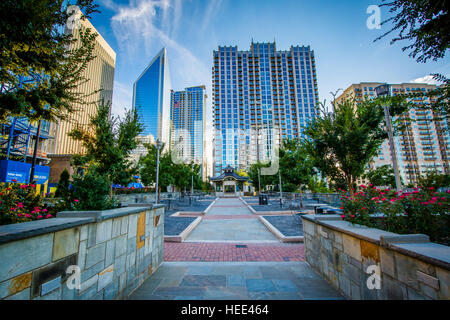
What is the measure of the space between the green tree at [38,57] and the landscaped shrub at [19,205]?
1.72 meters

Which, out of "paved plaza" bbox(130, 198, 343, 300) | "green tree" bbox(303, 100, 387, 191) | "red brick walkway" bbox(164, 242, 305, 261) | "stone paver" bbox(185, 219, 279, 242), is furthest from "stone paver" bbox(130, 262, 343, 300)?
"green tree" bbox(303, 100, 387, 191)

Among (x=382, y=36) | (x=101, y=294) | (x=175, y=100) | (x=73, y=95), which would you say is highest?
(x=175, y=100)

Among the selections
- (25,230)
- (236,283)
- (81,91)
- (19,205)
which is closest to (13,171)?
(19,205)

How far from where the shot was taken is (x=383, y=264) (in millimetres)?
2119

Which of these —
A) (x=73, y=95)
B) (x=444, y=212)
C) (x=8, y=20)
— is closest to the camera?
(x=8, y=20)

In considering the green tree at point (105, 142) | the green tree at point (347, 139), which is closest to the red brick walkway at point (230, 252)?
the green tree at point (347, 139)

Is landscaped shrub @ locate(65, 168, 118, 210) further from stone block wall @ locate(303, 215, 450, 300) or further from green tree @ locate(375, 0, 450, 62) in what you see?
green tree @ locate(375, 0, 450, 62)

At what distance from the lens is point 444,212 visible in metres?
2.77

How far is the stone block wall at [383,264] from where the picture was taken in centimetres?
154

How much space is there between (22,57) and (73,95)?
48.9 inches

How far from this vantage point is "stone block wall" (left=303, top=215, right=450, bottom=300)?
5.05 feet

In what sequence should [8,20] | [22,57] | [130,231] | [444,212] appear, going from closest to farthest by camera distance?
[8,20] → [444,212] → [130,231] → [22,57]
